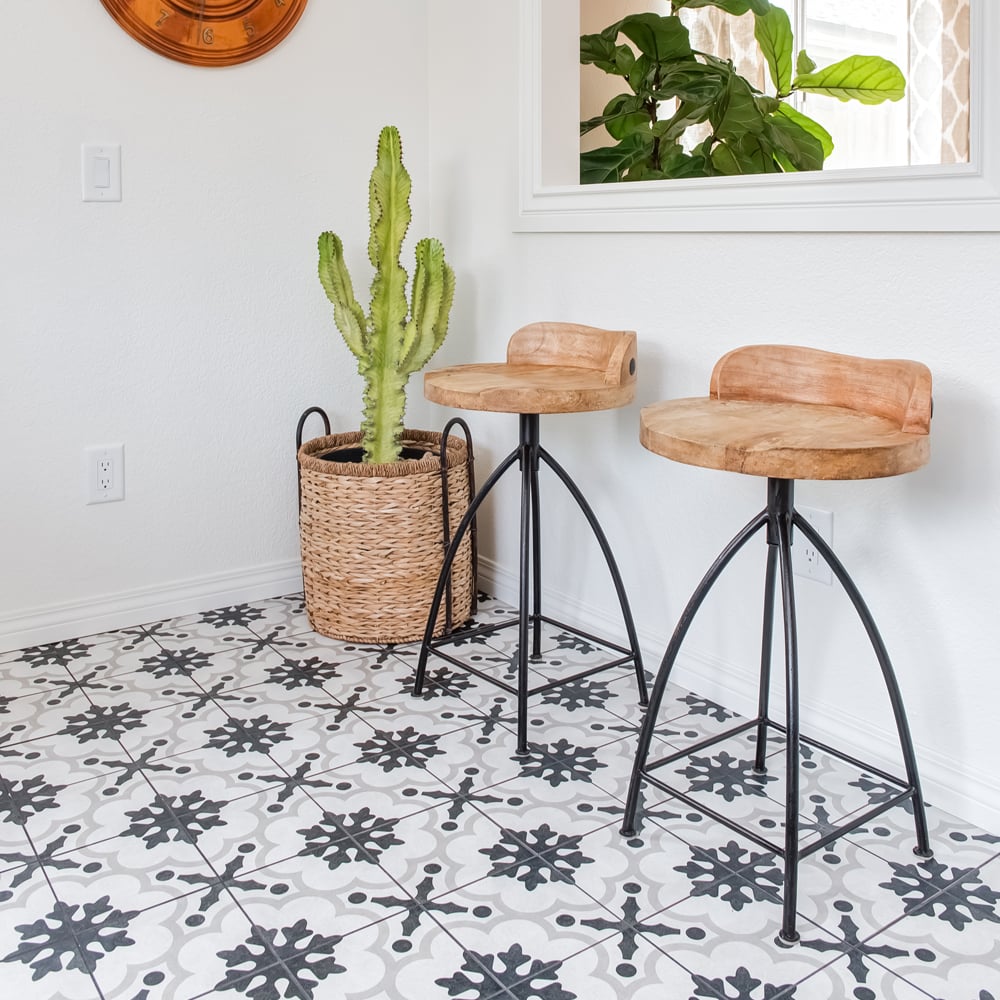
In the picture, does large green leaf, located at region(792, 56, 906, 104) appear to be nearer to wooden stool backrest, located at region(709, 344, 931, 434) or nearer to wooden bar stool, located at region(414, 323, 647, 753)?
wooden bar stool, located at region(414, 323, 647, 753)

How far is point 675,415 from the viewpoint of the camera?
1.64 m

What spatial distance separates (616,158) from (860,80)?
0.67 m

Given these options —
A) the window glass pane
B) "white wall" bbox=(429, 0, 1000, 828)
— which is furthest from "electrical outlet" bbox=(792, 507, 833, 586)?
the window glass pane

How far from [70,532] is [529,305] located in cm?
117

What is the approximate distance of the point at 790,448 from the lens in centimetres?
137

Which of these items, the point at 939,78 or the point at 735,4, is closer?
the point at 735,4

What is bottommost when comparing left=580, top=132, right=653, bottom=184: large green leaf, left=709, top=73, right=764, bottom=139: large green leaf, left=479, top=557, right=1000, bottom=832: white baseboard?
left=479, top=557, right=1000, bottom=832: white baseboard

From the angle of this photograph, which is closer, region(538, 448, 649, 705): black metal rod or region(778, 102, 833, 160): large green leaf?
region(538, 448, 649, 705): black metal rod

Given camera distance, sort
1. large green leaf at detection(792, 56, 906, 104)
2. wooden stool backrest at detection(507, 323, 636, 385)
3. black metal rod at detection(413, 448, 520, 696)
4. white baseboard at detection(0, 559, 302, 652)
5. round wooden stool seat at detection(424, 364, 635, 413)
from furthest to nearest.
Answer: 1. large green leaf at detection(792, 56, 906, 104)
2. white baseboard at detection(0, 559, 302, 652)
3. black metal rod at detection(413, 448, 520, 696)
4. wooden stool backrest at detection(507, 323, 636, 385)
5. round wooden stool seat at detection(424, 364, 635, 413)

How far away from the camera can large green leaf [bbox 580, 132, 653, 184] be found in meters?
2.77

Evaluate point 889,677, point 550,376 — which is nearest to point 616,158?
point 550,376

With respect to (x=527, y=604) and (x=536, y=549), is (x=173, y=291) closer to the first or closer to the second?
(x=536, y=549)

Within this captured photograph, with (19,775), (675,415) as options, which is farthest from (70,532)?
(675,415)

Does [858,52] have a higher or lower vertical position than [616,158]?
higher
